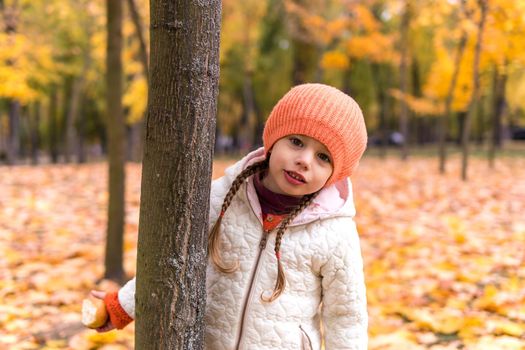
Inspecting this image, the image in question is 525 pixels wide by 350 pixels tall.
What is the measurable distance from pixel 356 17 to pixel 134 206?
32.2 ft

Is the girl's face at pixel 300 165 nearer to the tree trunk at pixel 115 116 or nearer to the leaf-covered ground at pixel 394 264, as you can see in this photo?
the leaf-covered ground at pixel 394 264

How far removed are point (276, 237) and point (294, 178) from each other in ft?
0.61

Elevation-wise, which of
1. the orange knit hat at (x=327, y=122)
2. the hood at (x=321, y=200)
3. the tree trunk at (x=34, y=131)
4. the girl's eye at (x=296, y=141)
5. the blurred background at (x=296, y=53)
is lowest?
the tree trunk at (x=34, y=131)

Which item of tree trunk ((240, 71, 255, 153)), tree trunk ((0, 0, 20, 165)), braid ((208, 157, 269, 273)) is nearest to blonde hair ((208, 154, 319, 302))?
braid ((208, 157, 269, 273))

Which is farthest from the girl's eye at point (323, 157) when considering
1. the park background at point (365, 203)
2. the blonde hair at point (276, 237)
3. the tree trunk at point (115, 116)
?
the tree trunk at point (115, 116)

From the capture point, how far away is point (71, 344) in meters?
2.95

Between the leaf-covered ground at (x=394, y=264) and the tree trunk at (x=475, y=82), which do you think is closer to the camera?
the leaf-covered ground at (x=394, y=264)

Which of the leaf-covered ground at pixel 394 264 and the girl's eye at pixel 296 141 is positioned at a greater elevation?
the girl's eye at pixel 296 141

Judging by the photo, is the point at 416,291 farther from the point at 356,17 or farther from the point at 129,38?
the point at 129,38

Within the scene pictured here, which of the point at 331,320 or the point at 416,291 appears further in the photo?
the point at 416,291

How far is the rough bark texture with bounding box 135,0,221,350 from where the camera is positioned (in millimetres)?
1426

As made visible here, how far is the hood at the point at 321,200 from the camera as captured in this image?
160 cm

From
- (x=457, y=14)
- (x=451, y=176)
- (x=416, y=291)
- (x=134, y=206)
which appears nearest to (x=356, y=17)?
(x=457, y=14)

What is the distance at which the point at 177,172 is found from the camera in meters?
1.45
